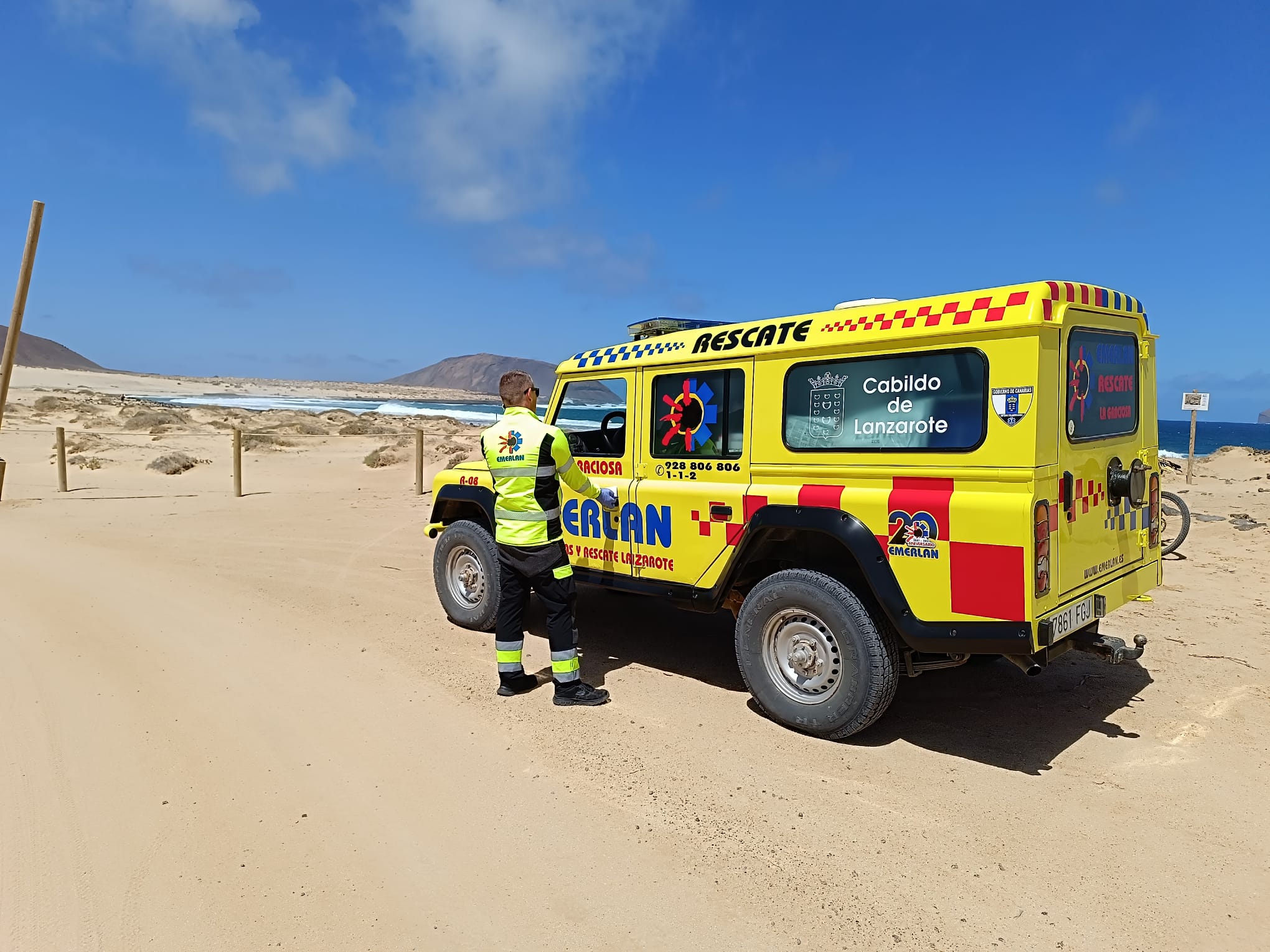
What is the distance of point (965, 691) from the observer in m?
4.99

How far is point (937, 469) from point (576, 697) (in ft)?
8.05

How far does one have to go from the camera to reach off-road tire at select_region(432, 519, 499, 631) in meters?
6.18

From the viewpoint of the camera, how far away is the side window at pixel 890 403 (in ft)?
12.5

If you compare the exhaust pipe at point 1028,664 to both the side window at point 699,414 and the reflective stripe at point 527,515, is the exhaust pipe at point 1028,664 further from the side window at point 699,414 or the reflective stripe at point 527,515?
the reflective stripe at point 527,515

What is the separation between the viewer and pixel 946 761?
4.04 metres

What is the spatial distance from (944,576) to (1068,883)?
4.37 ft

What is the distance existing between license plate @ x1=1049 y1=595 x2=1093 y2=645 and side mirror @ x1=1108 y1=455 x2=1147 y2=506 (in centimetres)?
63

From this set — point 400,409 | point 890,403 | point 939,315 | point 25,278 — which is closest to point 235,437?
point 25,278

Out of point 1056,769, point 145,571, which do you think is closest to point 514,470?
point 1056,769

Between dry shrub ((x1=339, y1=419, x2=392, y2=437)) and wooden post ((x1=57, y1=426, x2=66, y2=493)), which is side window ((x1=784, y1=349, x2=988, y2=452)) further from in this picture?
dry shrub ((x1=339, y1=419, x2=392, y2=437))

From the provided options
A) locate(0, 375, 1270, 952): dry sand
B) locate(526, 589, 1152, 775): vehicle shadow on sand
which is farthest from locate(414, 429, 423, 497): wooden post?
locate(526, 589, 1152, 775): vehicle shadow on sand

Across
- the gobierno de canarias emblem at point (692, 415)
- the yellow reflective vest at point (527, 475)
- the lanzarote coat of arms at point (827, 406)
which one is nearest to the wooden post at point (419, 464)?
the yellow reflective vest at point (527, 475)

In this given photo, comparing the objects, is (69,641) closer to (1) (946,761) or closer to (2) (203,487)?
(1) (946,761)

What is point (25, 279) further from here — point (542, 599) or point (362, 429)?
point (362, 429)
